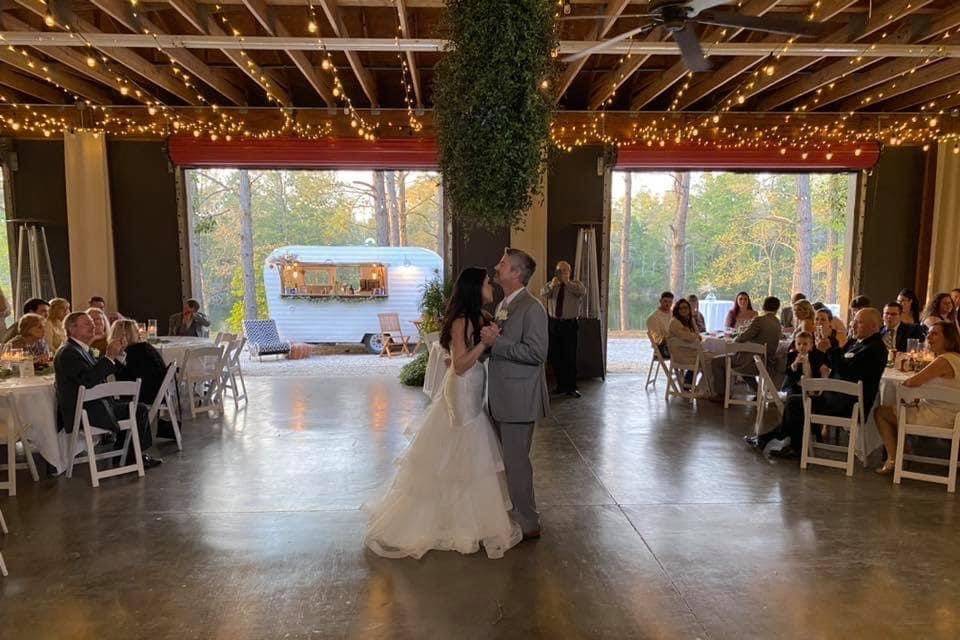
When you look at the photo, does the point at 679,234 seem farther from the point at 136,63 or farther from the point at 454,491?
the point at 454,491

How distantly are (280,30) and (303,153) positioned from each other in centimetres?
286

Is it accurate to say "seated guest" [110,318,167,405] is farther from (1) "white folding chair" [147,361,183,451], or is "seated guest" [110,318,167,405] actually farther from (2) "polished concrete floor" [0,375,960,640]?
(2) "polished concrete floor" [0,375,960,640]

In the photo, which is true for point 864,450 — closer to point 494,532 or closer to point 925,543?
point 925,543

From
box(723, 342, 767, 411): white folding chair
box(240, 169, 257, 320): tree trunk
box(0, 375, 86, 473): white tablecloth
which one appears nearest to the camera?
box(0, 375, 86, 473): white tablecloth

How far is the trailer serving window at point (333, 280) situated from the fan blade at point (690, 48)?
9.55 meters

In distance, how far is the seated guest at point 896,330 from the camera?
20.2 ft

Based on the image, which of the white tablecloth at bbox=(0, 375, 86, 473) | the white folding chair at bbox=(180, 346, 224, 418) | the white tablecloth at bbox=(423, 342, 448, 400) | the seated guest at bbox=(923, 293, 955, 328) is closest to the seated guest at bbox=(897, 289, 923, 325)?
the seated guest at bbox=(923, 293, 955, 328)

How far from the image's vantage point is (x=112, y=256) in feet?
27.7

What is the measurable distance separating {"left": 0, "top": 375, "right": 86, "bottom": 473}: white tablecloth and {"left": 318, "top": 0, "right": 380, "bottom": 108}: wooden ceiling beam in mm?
3794

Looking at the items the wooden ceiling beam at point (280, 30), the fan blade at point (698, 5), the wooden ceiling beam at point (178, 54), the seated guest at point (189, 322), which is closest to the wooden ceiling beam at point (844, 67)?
the fan blade at point (698, 5)

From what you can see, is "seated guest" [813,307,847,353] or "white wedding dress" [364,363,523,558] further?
"seated guest" [813,307,847,353]

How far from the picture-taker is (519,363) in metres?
3.31

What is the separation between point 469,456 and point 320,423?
319 centimetres

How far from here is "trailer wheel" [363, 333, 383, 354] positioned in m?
13.0
